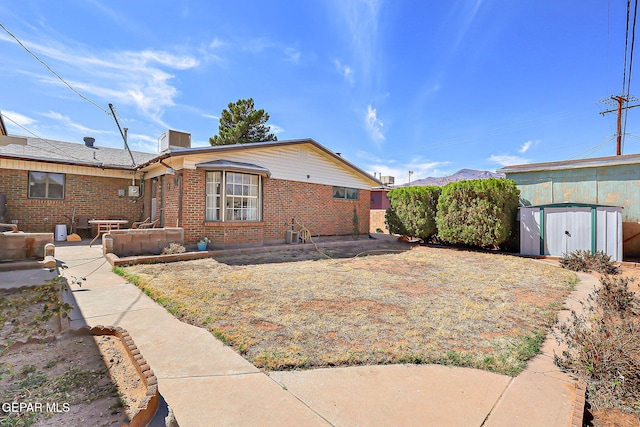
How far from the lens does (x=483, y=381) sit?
2619 mm

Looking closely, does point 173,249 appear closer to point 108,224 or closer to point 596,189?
point 108,224

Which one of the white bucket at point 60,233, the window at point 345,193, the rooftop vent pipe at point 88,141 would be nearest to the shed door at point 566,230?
the window at point 345,193

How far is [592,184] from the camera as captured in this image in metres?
11.1

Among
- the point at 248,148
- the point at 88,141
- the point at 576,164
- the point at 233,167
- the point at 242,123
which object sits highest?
the point at 242,123

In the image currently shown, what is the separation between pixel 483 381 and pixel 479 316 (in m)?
1.89

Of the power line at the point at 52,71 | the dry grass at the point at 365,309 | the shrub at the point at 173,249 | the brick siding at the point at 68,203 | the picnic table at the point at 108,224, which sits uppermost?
the power line at the point at 52,71

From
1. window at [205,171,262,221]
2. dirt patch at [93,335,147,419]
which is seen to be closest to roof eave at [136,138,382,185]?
window at [205,171,262,221]

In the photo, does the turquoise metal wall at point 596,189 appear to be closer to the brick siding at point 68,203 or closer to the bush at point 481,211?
the bush at point 481,211

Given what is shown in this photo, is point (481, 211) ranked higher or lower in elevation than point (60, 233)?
higher

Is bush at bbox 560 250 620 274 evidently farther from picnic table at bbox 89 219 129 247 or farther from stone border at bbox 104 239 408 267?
picnic table at bbox 89 219 129 247

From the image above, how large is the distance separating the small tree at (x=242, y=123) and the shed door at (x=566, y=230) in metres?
24.2

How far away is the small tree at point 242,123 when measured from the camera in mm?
27500

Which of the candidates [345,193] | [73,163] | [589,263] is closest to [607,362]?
[589,263]

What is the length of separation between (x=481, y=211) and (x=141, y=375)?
38.8ft
